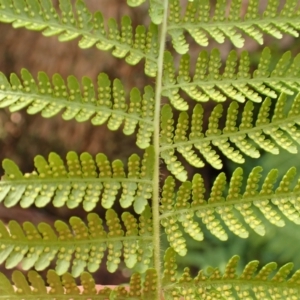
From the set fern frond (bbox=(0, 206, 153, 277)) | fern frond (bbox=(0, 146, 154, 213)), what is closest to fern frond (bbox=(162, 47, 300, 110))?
fern frond (bbox=(0, 146, 154, 213))

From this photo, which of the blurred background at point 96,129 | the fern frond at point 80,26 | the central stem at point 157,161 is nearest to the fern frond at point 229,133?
the central stem at point 157,161

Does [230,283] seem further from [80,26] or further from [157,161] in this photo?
[80,26]

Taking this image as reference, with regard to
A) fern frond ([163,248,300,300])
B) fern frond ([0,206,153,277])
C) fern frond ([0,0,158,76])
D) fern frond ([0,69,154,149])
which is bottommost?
fern frond ([163,248,300,300])

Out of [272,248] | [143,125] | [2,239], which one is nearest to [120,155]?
[272,248]

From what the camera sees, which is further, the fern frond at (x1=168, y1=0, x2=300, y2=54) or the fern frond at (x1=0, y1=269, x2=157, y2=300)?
the fern frond at (x1=168, y1=0, x2=300, y2=54)

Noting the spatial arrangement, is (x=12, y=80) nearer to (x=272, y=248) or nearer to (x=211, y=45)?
(x=211, y=45)

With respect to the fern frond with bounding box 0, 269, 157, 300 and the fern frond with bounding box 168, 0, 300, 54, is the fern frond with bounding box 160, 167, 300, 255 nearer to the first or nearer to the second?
the fern frond with bounding box 0, 269, 157, 300

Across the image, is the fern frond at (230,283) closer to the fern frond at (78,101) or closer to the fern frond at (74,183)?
the fern frond at (74,183)
